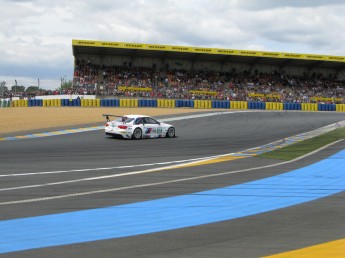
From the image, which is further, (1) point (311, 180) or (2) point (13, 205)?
(1) point (311, 180)

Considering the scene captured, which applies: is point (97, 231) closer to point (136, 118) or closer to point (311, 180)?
point (311, 180)

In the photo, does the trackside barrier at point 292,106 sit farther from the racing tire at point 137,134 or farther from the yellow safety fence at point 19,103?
the racing tire at point 137,134

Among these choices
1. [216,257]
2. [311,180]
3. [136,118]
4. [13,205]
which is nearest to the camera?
[216,257]

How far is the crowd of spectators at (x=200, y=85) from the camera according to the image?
50.6 meters

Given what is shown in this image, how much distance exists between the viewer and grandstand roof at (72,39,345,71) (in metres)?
51.8

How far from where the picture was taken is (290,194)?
28.6 ft

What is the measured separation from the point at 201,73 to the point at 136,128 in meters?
38.0

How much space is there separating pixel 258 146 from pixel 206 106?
98.7 feet

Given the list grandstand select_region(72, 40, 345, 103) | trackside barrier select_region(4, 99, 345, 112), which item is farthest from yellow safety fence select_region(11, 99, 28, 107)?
grandstand select_region(72, 40, 345, 103)

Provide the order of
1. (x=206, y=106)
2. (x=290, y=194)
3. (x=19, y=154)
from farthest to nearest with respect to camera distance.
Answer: (x=206, y=106)
(x=19, y=154)
(x=290, y=194)

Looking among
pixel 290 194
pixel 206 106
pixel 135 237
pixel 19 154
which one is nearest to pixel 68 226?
pixel 135 237

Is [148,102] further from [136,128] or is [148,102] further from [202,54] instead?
[136,128]

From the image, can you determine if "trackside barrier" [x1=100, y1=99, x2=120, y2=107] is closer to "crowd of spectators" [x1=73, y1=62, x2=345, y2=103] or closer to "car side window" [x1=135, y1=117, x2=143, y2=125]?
"crowd of spectators" [x1=73, y1=62, x2=345, y2=103]

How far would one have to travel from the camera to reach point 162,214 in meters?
6.93
